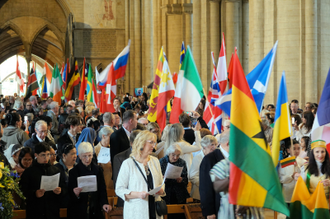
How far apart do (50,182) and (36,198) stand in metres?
0.24

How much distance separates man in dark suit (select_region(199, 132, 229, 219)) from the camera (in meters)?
5.00

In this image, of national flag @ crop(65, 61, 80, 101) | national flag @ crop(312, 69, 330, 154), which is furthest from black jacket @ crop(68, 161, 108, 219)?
national flag @ crop(65, 61, 80, 101)

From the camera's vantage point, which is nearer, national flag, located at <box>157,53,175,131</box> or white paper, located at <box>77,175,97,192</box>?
white paper, located at <box>77,175,97,192</box>

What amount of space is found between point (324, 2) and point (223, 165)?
364 inches

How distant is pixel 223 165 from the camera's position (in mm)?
4359

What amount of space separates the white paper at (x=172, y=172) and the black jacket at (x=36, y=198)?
119 cm

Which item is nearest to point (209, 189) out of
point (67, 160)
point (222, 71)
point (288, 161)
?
point (288, 161)

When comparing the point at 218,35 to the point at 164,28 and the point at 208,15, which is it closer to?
the point at 208,15

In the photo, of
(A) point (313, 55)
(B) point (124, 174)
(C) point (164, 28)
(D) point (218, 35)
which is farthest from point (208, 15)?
(B) point (124, 174)

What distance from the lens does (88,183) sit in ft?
19.1

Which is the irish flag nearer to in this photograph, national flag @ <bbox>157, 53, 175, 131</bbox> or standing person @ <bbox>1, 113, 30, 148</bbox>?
national flag @ <bbox>157, 53, 175, 131</bbox>

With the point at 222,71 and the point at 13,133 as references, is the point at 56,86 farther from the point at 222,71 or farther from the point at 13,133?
the point at 13,133

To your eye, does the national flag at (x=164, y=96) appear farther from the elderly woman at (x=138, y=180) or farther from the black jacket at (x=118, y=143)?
the elderly woman at (x=138, y=180)

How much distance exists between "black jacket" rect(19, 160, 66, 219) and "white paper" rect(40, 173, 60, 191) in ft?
0.25
